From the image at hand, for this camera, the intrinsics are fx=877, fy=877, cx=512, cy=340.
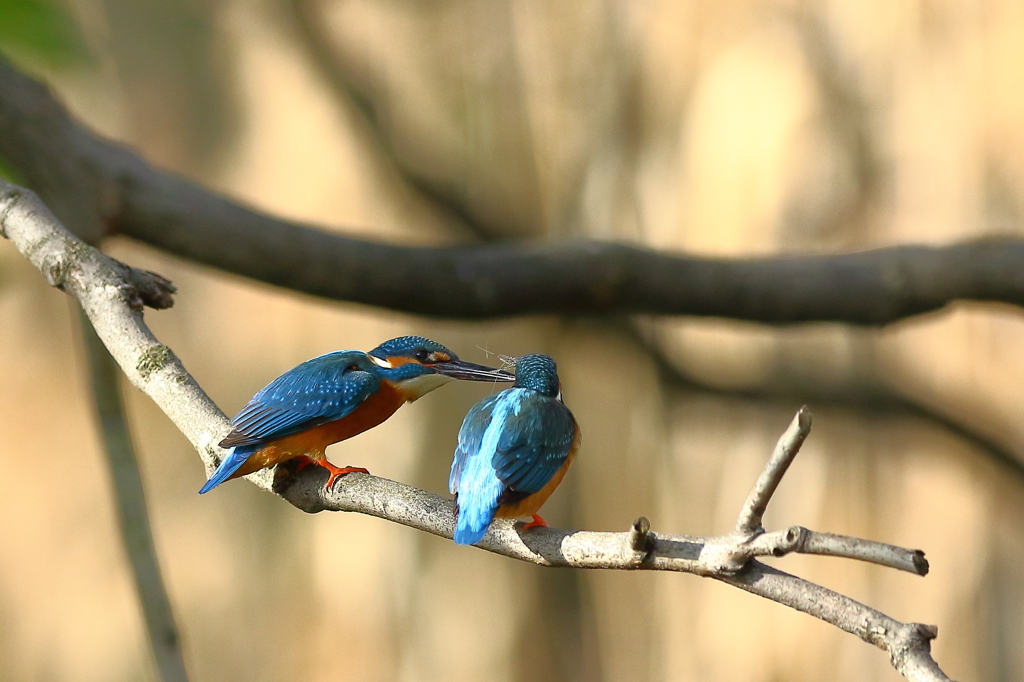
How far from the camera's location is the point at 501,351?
2404 mm

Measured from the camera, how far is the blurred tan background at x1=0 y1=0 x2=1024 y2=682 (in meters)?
2.17

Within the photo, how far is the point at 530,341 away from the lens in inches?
95.4

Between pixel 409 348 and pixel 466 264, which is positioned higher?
pixel 466 264

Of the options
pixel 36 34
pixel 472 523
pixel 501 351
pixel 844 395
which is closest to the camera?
pixel 472 523

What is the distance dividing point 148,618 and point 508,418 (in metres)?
0.73

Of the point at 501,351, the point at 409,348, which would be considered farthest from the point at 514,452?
the point at 501,351

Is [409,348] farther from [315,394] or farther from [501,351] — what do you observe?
[501,351]

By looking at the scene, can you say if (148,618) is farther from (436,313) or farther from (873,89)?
(873,89)

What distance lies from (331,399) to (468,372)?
0.14m

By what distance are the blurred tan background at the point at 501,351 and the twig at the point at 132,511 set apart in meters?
1.03

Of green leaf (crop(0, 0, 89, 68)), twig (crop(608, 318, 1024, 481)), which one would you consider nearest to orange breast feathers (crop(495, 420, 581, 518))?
green leaf (crop(0, 0, 89, 68))

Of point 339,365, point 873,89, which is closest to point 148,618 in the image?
point 339,365

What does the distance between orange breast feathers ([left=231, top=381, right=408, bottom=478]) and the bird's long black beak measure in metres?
0.07

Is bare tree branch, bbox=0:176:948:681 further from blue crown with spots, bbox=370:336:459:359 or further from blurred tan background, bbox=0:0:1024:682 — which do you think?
blurred tan background, bbox=0:0:1024:682
